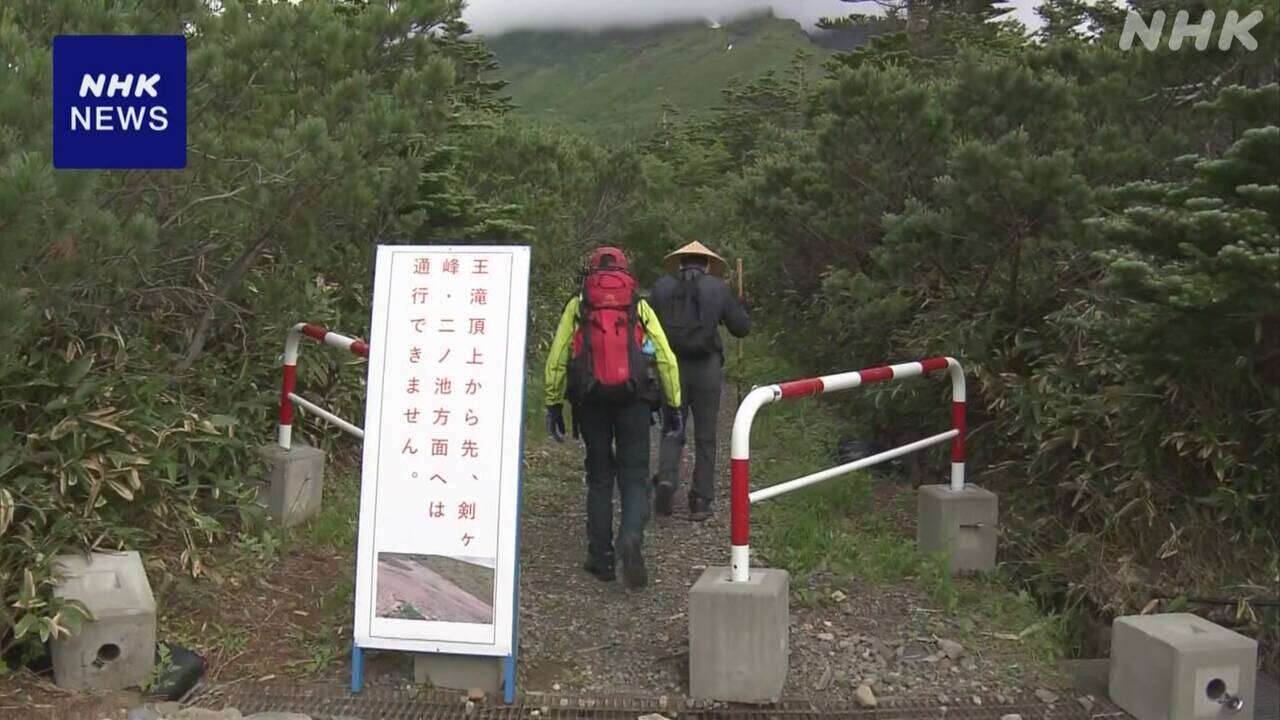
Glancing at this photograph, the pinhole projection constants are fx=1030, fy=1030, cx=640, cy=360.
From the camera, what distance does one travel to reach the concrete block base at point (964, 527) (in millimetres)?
5523

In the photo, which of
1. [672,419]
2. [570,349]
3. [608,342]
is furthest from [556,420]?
[672,419]

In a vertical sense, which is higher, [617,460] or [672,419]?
[672,419]

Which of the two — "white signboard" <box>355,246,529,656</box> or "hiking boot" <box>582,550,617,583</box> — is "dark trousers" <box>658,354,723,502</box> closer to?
"hiking boot" <box>582,550,617,583</box>

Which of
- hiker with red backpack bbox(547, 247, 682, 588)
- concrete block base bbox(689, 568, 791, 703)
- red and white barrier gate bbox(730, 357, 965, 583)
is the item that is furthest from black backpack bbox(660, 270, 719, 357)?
concrete block base bbox(689, 568, 791, 703)

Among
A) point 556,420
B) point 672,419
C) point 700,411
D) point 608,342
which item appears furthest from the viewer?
point 700,411

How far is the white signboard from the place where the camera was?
4.07 metres

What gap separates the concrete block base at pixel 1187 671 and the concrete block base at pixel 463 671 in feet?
8.37

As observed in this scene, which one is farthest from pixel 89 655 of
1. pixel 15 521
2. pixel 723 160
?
pixel 723 160

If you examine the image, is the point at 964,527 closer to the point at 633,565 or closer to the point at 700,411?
the point at 700,411

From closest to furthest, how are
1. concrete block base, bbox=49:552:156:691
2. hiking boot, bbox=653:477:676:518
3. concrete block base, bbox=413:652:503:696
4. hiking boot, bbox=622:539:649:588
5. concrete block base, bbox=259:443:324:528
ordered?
A: concrete block base, bbox=49:552:156:691 → concrete block base, bbox=413:652:503:696 → hiking boot, bbox=622:539:649:588 → concrete block base, bbox=259:443:324:528 → hiking boot, bbox=653:477:676:518

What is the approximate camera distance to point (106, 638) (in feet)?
13.2

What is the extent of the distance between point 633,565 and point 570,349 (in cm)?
118

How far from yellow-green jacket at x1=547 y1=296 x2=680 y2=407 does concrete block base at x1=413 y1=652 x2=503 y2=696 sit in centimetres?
138

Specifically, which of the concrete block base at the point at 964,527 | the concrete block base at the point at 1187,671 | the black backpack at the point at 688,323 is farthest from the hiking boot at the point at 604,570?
the concrete block base at the point at 1187,671
